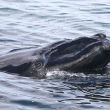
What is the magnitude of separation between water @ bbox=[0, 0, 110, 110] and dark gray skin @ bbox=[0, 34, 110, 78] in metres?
0.15

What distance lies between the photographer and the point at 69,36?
1188 cm

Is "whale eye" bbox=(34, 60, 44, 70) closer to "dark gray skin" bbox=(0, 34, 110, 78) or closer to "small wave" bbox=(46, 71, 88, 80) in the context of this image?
"dark gray skin" bbox=(0, 34, 110, 78)

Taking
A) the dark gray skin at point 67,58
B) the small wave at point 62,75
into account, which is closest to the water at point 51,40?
the small wave at point 62,75

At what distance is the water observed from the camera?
19.5 feet

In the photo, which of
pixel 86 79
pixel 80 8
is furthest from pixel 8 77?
pixel 80 8

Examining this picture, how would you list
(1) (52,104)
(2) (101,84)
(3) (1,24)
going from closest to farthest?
(1) (52,104) < (2) (101,84) < (3) (1,24)

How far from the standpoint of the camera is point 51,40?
11.3m

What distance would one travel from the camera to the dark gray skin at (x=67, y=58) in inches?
264

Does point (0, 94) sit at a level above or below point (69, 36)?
below

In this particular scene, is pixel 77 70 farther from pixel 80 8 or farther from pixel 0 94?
pixel 80 8

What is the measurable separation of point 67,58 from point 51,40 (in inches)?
183

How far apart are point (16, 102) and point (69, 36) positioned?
6238 mm

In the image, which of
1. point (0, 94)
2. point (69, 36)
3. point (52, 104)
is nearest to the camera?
point (52, 104)

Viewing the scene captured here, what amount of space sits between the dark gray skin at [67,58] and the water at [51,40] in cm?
15
